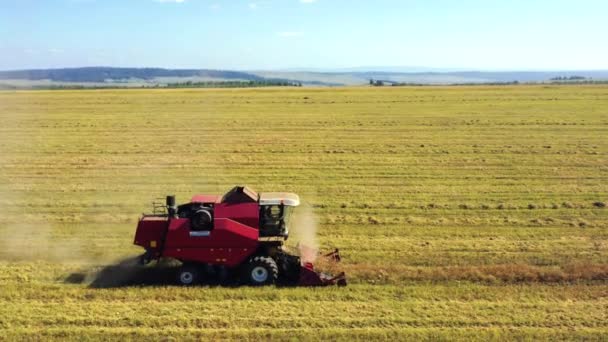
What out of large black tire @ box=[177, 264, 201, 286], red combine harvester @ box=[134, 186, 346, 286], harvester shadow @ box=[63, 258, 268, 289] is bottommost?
harvester shadow @ box=[63, 258, 268, 289]

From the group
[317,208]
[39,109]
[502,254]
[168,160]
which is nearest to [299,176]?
[317,208]

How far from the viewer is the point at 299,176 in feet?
72.8

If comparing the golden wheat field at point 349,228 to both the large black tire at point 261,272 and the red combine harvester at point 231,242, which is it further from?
the red combine harvester at point 231,242

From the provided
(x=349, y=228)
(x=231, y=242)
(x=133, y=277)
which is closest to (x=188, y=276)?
(x=231, y=242)

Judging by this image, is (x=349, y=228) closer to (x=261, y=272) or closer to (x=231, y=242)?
(x=261, y=272)

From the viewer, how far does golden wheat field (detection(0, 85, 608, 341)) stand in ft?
31.7

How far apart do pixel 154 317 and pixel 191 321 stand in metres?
0.69

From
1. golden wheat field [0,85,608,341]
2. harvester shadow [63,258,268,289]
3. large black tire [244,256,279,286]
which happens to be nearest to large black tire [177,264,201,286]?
harvester shadow [63,258,268,289]

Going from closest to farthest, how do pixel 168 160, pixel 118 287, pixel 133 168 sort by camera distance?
1. pixel 118 287
2. pixel 133 168
3. pixel 168 160

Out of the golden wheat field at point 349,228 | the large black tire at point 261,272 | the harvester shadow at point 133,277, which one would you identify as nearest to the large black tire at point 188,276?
the harvester shadow at point 133,277

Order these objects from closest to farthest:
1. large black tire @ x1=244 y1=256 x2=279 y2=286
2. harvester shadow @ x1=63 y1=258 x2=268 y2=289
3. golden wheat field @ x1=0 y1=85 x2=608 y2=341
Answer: golden wheat field @ x1=0 y1=85 x2=608 y2=341 < large black tire @ x1=244 y1=256 x2=279 y2=286 < harvester shadow @ x1=63 y1=258 x2=268 y2=289

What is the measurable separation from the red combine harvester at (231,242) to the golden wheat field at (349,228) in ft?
1.51

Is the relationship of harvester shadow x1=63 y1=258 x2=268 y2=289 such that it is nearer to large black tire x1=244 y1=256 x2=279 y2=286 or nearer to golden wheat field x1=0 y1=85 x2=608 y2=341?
golden wheat field x1=0 y1=85 x2=608 y2=341

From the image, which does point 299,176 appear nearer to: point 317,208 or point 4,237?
point 317,208
